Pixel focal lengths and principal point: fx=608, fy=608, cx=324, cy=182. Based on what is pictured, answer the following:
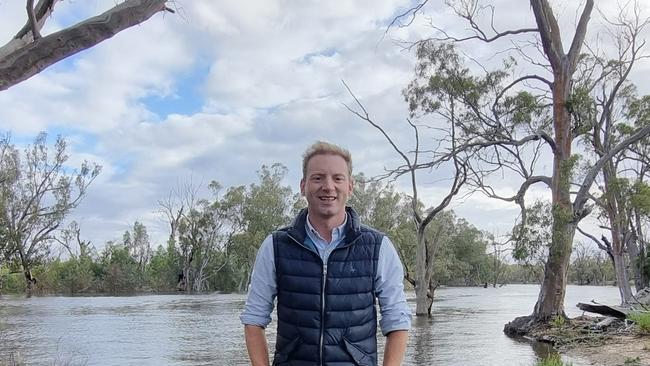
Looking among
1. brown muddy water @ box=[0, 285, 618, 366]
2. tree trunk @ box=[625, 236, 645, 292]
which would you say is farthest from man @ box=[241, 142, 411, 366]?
tree trunk @ box=[625, 236, 645, 292]

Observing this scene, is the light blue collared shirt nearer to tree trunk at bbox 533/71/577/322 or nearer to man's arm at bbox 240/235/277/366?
man's arm at bbox 240/235/277/366

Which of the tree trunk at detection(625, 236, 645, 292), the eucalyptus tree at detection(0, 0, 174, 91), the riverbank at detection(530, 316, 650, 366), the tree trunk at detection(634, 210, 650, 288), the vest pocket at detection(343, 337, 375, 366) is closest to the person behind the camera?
the vest pocket at detection(343, 337, 375, 366)

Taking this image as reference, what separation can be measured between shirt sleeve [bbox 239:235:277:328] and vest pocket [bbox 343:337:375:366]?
1.03ft

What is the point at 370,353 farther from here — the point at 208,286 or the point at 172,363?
the point at 208,286

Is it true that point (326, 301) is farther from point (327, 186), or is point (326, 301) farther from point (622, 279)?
point (622, 279)

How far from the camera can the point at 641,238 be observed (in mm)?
24906

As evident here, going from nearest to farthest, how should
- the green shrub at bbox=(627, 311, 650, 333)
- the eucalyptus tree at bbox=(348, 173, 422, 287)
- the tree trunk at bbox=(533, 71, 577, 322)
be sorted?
the green shrub at bbox=(627, 311, 650, 333)
the tree trunk at bbox=(533, 71, 577, 322)
the eucalyptus tree at bbox=(348, 173, 422, 287)

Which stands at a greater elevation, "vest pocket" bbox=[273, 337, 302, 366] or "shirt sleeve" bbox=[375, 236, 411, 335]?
"shirt sleeve" bbox=[375, 236, 411, 335]

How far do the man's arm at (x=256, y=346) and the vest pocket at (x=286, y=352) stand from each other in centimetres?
5

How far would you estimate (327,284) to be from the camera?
200cm

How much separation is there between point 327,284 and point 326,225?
21 centimetres

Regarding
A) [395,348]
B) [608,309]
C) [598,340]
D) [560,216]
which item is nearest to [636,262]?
[608,309]

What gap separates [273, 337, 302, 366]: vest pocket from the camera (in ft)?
6.59

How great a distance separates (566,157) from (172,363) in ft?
33.1
